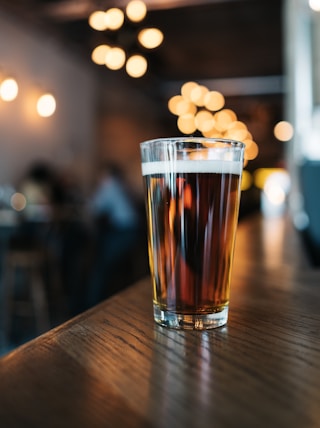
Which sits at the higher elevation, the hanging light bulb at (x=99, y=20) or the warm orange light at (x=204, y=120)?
the hanging light bulb at (x=99, y=20)

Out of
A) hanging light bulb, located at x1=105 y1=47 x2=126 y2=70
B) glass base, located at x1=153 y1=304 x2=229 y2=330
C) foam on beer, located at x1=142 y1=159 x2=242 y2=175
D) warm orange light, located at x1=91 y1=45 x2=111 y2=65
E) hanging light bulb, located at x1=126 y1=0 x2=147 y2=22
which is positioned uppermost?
hanging light bulb, located at x1=126 y1=0 x2=147 y2=22

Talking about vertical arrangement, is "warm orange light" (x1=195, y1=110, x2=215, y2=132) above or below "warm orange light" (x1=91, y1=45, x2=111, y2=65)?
below

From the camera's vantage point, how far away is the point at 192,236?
497 mm

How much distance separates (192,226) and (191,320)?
0.09m

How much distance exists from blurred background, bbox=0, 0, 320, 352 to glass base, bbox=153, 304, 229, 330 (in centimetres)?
47

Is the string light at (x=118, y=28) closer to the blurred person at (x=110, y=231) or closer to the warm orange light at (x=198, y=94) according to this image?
the blurred person at (x=110, y=231)

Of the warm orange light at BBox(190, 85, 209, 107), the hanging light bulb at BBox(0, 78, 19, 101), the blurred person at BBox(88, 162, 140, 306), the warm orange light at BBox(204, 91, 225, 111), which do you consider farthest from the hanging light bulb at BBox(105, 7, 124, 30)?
the warm orange light at BBox(204, 91, 225, 111)

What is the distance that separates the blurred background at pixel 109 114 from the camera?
340cm

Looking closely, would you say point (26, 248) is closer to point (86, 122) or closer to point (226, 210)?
point (226, 210)

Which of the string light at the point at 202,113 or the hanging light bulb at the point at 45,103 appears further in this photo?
the string light at the point at 202,113

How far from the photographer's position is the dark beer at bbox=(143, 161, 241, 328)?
493 mm

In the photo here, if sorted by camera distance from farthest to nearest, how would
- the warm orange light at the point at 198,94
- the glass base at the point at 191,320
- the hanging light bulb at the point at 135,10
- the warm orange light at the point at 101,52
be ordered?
the warm orange light at the point at 198,94 → the warm orange light at the point at 101,52 → the hanging light bulb at the point at 135,10 → the glass base at the point at 191,320

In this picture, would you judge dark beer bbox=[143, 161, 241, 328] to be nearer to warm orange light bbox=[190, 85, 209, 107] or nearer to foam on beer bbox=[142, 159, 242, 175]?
foam on beer bbox=[142, 159, 242, 175]

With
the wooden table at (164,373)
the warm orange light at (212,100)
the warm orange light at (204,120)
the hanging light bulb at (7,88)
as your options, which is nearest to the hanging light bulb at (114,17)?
the hanging light bulb at (7,88)
